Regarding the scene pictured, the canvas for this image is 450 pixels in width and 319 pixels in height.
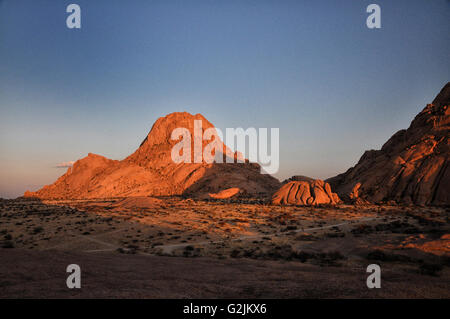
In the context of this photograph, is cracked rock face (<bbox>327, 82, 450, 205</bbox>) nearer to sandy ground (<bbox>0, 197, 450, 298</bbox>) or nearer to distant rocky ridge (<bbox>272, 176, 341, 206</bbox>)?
distant rocky ridge (<bbox>272, 176, 341, 206</bbox>)

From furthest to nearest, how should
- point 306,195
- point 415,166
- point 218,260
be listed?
point 306,195
point 415,166
point 218,260

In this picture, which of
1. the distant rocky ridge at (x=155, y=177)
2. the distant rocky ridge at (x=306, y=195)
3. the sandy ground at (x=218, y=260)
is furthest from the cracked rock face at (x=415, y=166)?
the distant rocky ridge at (x=155, y=177)

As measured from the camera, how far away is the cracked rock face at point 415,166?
34.5m

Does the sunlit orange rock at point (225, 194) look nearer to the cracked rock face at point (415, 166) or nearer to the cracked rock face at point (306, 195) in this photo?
the cracked rock face at point (306, 195)

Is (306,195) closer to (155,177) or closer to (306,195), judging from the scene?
(306,195)

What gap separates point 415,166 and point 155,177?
208 feet

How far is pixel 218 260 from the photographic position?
11.9 meters

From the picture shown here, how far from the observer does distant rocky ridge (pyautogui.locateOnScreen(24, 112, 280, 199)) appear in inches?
2751

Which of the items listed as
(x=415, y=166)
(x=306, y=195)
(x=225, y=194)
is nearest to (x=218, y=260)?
(x=306, y=195)

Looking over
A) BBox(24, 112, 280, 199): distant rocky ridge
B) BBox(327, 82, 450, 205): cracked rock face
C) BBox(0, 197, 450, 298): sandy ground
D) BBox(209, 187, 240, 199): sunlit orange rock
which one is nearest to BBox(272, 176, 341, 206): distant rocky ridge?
BBox(327, 82, 450, 205): cracked rock face

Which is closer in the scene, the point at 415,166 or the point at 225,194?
the point at 415,166

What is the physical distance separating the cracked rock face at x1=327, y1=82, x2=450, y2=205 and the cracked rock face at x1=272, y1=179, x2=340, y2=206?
182 inches

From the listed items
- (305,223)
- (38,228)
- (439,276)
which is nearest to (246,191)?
(305,223)

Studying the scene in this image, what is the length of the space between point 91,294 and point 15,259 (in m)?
6.33
